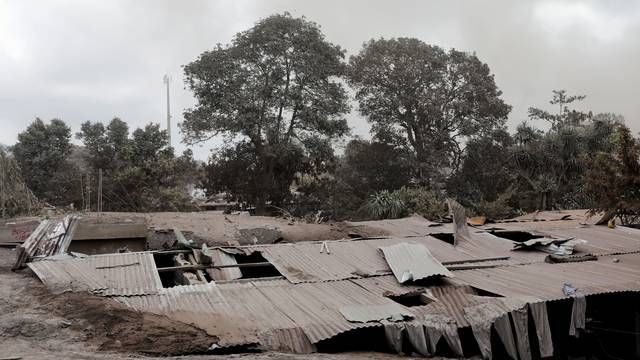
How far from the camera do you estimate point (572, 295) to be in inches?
310

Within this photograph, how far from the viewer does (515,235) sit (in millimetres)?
13117

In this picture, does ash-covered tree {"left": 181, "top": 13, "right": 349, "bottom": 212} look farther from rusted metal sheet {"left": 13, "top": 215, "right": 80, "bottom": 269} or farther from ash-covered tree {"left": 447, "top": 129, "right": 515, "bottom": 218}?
rusted metal sheet {"left": 13, "top": 215, "right": 80, "bottom": 269}

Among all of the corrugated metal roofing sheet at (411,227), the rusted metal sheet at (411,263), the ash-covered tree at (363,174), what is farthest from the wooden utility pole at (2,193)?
the ash-covered tree at (363,174)

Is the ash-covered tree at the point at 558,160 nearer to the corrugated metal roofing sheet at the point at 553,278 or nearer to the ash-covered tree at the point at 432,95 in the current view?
the ash-covered tree at the point at 432,95

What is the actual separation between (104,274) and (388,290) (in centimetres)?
419

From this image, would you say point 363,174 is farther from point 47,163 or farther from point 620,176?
point 620,176

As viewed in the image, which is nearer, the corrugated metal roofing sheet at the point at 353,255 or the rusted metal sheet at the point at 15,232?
the corrugated metal roofing sheet at the point at 353,255

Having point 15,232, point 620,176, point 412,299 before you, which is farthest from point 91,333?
point 620,176

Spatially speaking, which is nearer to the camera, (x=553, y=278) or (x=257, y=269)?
(x=553, y=278)

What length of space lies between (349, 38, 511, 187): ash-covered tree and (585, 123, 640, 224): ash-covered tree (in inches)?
667

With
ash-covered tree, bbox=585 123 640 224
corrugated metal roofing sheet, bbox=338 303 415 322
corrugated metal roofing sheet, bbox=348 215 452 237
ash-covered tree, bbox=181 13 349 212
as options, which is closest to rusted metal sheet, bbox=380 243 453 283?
corrugated metal roofing sheet, bbox=338 303 415 322

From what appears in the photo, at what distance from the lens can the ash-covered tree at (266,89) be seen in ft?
82.0

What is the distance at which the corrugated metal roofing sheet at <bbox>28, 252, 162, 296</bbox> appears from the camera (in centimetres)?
763

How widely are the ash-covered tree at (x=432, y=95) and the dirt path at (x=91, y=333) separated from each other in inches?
897
